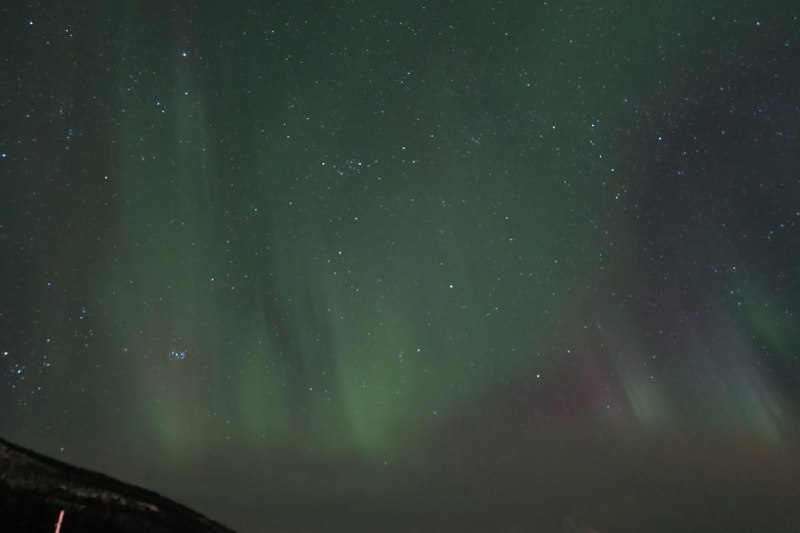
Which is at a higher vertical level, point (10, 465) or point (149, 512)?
point (10, 465)

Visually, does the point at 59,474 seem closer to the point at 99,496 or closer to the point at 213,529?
the point at 99,496

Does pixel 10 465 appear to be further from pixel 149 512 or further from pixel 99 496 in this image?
pixel 149 512

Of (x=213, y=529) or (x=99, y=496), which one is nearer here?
(x=99, y=496)

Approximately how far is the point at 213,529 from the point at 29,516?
3.11 meters

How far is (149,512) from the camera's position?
385 inches

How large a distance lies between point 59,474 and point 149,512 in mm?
Result: 1716

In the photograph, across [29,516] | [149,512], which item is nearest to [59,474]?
[29,516]

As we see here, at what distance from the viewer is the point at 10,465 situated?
9.12 m

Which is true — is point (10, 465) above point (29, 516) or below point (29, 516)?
above

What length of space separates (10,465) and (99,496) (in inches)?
60.9

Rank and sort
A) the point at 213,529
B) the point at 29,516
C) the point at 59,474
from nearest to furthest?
the point at 29,516 < the point at 59,474 < the point at 213,529

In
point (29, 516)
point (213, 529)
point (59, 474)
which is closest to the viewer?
point (29, 516)

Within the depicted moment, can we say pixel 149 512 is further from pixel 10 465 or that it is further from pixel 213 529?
pixel 10 465

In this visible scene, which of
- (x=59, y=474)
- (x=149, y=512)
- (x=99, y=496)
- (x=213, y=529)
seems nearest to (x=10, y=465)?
(x=59, y=474)
